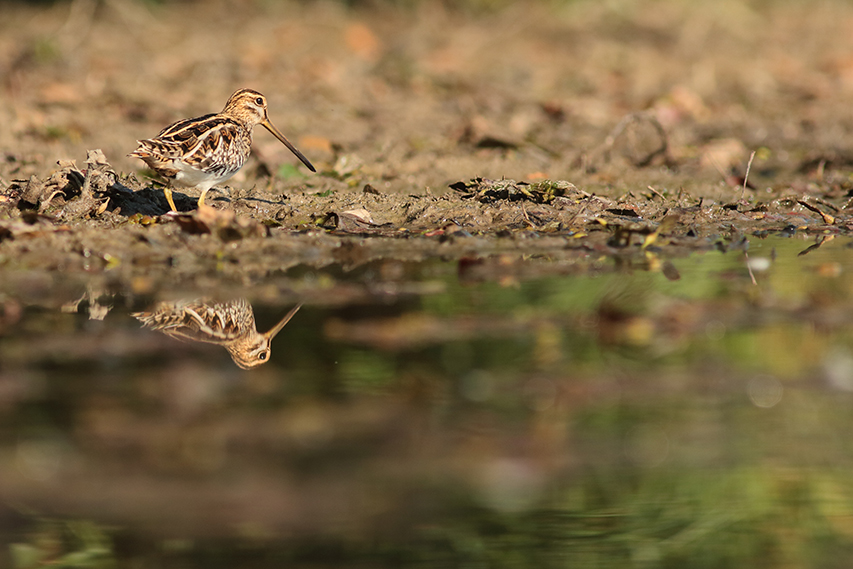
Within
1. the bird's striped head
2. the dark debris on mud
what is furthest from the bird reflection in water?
the bird's striped head

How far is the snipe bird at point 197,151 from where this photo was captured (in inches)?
243

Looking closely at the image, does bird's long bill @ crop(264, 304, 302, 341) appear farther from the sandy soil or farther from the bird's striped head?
the bird's striped head

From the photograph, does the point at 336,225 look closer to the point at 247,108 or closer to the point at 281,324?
the point at 247,108

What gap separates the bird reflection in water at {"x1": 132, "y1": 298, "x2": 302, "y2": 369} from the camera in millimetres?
4020

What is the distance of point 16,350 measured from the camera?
3949mm

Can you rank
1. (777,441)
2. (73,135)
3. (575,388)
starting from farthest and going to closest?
1. (73,135)
2. (575,388)
3. (777,441)

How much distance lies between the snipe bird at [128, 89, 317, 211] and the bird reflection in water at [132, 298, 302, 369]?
1.71m

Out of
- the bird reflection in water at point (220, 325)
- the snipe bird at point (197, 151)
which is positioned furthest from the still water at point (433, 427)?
the snipe bird at point (197, 151)

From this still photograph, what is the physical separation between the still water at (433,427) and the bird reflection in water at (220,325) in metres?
0.01

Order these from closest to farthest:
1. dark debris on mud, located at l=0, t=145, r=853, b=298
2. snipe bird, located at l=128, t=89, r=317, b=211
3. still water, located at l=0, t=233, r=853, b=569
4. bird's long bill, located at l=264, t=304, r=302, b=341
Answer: still water, located at l=0, t=233, r=853, b=569, bird's long bill, located at l=264, t=304, r=302, b=341, dark debris on mud, located at l=0, t=145, r=853, b=298, snipe bird, located at l=128, t=89, r=317, b=211

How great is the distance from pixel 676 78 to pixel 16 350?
9.83 m

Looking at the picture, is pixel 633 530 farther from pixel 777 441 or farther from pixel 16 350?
pixel 16 350

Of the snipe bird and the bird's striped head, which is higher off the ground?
the bird's striped head

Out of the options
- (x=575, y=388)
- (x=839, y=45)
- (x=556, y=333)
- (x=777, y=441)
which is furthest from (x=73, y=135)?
(x=839, y=45)
